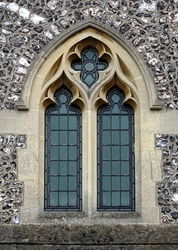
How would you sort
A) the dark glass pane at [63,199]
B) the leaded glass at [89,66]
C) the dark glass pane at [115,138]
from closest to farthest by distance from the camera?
the dark glass pane at [63,199], the dark glass pane at [115,138], the leaded glass at [89,66]

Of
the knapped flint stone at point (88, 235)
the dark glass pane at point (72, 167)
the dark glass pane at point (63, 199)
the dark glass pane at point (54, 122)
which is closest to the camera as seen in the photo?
the knapped flint stone at point (88, 235)

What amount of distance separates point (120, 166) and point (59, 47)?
82.4 inches

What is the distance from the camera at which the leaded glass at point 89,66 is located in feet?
49.2

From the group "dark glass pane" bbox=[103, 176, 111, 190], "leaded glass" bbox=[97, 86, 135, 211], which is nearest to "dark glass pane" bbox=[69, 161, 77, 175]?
"leaded glass" bbox=[97, 86, 135, 211]

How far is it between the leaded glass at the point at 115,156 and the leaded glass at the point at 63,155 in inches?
13.4

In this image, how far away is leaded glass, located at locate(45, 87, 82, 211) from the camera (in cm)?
1452

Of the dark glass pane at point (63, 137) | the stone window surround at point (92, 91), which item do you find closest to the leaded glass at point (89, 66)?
the stone window surround at point (92, 91)

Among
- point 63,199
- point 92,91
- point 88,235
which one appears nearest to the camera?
point 88,235

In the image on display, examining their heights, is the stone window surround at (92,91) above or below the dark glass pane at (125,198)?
above

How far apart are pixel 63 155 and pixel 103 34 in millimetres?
2006

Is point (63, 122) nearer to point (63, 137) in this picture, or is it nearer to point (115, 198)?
point (63, 137)

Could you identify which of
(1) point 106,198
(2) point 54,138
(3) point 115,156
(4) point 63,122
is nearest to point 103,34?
(4) point 63,122

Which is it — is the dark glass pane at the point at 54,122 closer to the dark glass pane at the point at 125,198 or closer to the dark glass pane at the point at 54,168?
the dark glass pane at the point at 54,168

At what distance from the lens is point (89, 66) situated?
15.1 meters
